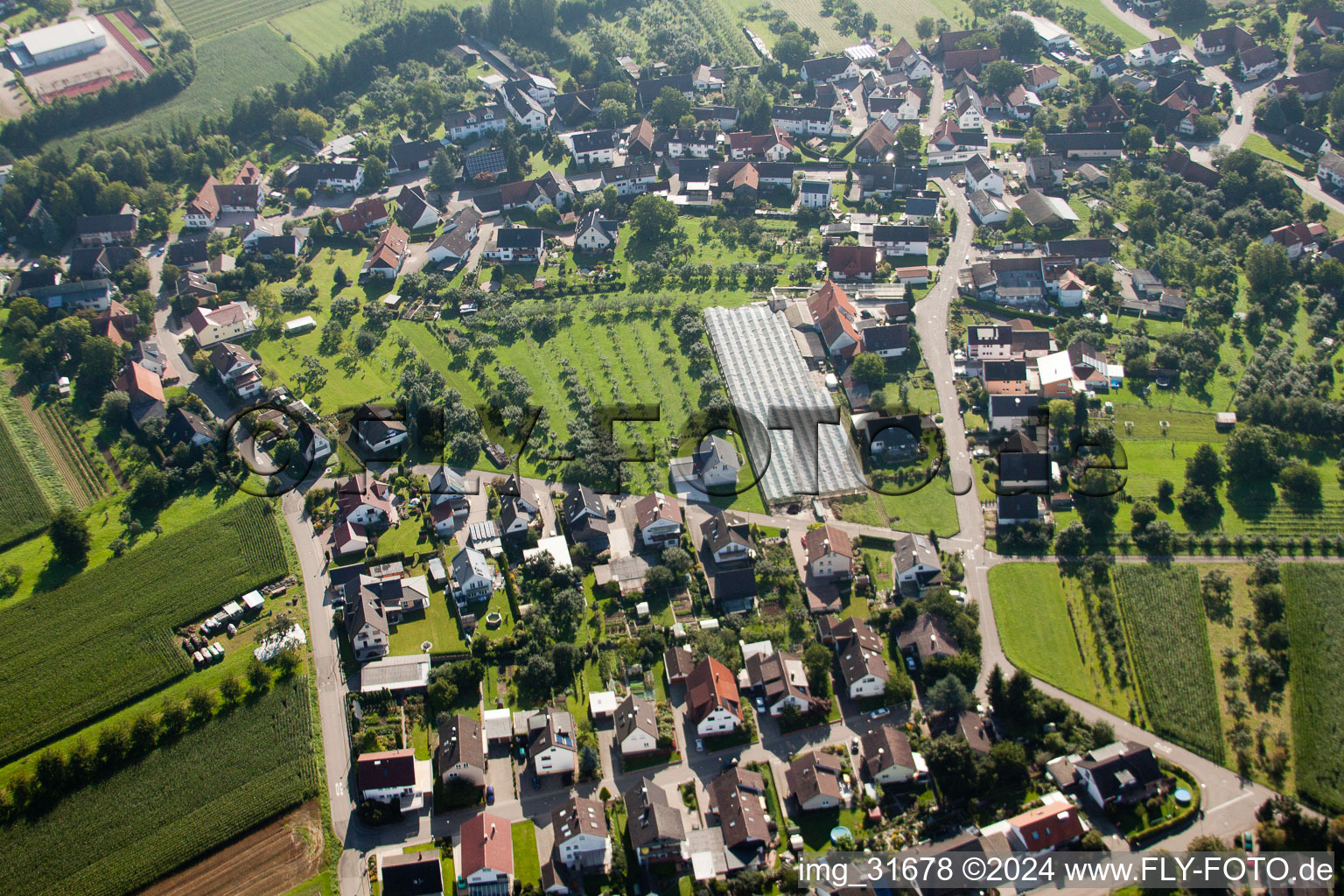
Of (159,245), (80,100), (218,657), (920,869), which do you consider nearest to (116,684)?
(218,657)

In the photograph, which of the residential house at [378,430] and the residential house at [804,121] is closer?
the residential house at [378,430]

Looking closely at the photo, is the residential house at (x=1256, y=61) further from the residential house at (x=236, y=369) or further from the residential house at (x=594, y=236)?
the residential house at (x=236, y=369)

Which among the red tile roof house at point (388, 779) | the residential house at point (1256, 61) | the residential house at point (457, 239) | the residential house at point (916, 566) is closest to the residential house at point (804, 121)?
the residential house at point (457, 239)

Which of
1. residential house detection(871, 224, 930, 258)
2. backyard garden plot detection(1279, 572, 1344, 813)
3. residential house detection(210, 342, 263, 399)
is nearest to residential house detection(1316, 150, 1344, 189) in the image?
residential house detection(871, 224, 930, 258)

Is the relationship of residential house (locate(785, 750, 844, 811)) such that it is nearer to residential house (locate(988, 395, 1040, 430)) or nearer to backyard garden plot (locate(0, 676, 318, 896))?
backyard garden plot (locate(0, 676, 318, 896))

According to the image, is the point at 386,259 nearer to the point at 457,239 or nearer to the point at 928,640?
the point at 457,239

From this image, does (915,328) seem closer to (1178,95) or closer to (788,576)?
(788,576)
